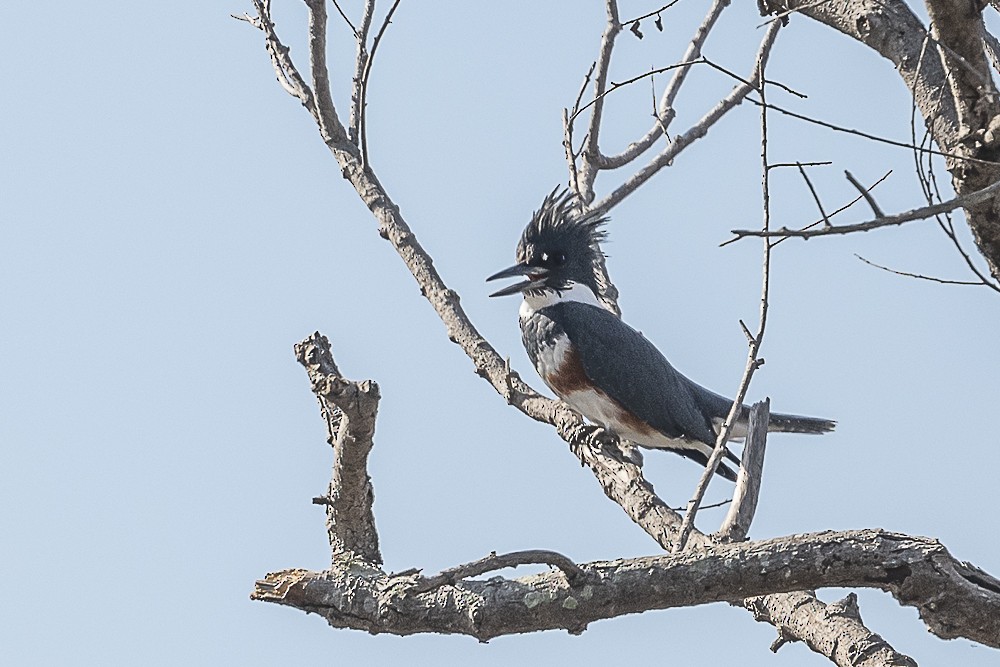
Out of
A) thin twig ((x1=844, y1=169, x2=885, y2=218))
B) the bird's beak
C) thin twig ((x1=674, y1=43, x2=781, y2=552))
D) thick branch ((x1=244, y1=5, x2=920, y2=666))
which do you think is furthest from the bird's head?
thin twig ((x1=844, y1=169, x2=885, y2=218))

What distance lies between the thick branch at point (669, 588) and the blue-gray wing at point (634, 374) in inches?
110

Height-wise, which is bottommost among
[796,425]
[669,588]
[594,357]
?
[669,588]

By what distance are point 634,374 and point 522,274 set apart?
0.69 m

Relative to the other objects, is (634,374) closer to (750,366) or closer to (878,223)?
(750,366)

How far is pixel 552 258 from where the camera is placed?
565 centimetres

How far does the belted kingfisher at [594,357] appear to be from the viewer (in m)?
5.24

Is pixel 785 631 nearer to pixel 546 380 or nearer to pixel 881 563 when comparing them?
pixel 881 563

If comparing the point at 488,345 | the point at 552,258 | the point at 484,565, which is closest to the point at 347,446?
the point at 484,565

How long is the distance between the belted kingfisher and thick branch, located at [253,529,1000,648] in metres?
2.63

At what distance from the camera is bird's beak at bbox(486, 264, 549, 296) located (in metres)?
5.49

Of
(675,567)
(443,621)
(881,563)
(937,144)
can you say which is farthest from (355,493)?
(937,144)

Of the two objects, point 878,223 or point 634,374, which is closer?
point 878,223

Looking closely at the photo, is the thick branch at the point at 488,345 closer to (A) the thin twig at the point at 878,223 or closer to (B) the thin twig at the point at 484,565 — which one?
(B) the thin twig at the point at 484,565

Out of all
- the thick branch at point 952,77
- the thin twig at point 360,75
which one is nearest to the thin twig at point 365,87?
the thin twig at point 360,75
